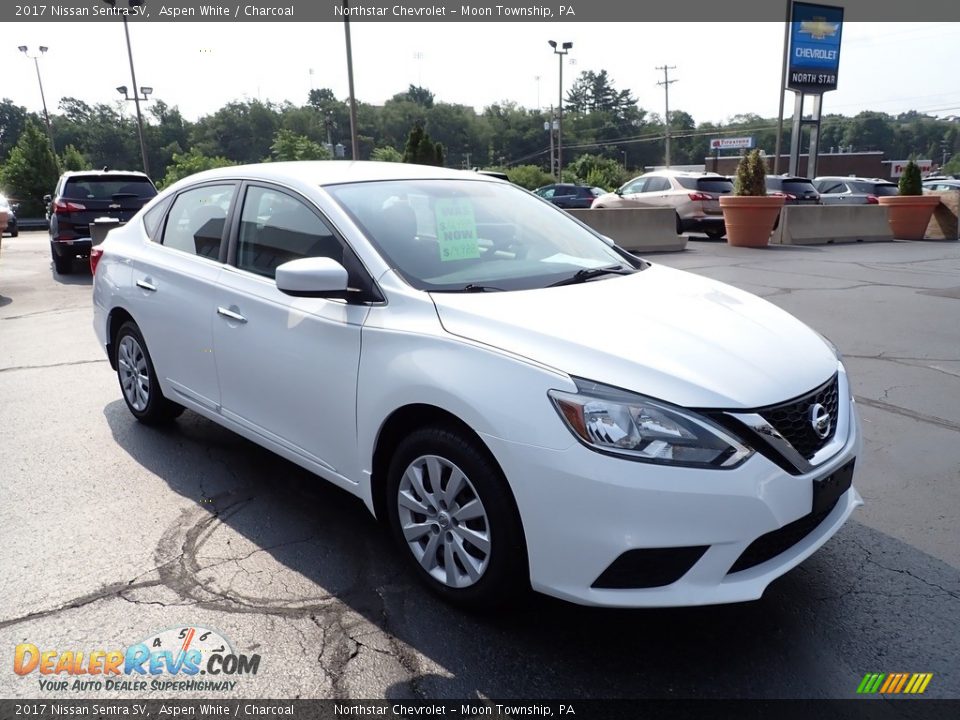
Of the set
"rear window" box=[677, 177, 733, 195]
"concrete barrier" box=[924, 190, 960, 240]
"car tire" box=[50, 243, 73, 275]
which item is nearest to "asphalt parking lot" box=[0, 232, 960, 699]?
"car tire" box=[50, 243, 73, 275]

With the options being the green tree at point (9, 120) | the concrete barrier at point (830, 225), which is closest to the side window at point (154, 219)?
the concrete barrier at point (830, 225)

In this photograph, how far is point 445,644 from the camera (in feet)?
8.68

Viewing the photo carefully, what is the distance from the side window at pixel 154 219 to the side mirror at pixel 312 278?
2.10 metres

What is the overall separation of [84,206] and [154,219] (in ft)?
32.8

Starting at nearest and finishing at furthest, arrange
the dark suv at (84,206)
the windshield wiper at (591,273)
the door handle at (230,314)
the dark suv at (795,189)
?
1. the windshield wiper at (591,273)
2. the door handle at (230,314)
3. the dark suv at (84,206)
4. the dark suv at (795,189)

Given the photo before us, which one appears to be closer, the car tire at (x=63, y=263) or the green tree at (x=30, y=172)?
the car tire at (x=63, y=263)

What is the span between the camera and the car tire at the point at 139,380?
4.69m

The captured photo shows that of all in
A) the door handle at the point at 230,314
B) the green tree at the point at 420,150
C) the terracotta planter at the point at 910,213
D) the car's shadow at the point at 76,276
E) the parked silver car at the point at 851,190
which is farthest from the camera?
the green tree at the point at 420,150

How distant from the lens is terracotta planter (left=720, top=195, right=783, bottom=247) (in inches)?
601

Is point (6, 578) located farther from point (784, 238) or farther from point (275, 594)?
point (784, 238)

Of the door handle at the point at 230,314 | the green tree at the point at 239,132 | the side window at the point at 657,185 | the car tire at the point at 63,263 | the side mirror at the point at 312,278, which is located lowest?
the car tire at the point at 63,263

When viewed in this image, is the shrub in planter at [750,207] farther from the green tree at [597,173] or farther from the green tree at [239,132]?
the green tree at [239,132]

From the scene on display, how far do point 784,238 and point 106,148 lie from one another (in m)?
99.7

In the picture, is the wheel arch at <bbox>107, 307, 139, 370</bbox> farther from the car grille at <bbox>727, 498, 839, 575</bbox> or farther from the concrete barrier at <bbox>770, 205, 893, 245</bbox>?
the concrete barrier at <bbox>770, 205, 893, 245</bbox>
